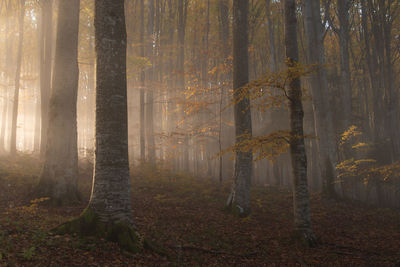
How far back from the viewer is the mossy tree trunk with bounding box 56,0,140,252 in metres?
5.21

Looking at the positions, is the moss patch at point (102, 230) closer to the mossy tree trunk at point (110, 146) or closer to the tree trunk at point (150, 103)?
the mossy tree trunk at point (110, 146)

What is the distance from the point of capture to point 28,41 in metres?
25.2

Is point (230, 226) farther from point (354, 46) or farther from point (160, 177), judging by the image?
point (354, 46)

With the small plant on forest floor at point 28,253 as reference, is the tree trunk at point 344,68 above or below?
above

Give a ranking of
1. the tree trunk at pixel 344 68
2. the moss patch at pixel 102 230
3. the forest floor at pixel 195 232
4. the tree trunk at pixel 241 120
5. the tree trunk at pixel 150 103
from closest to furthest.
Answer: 1. the forest floor at pixel 195 232
2. the moss patch at pixel 102 230
3. the tree trunk at pixel 241 120
4. the tree trunk at pixel 150 103
5. the tree trunk at pixel 344 68

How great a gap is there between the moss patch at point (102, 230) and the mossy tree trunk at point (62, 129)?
125 inches

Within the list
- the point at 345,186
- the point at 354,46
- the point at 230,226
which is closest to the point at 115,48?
the point at 230,226

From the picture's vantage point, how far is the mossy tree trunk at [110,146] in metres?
5.21

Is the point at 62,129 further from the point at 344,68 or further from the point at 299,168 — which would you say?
the point at 344,68

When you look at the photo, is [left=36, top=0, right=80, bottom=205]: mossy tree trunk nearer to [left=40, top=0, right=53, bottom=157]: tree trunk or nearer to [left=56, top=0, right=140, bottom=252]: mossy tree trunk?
[left=56, top=0, right=140, bottom=252]: mossy tree trunk

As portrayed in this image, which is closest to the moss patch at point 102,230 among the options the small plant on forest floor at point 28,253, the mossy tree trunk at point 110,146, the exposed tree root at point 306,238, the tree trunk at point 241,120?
the mossy tree trunk at point 110,146

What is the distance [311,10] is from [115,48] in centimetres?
1287

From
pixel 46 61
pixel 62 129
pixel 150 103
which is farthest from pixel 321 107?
pixel 46 61

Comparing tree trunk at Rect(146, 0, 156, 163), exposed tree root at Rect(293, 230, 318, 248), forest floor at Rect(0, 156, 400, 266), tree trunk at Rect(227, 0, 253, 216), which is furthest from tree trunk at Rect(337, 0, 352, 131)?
tree trunk at Rect(146, 0, 156, 163)
